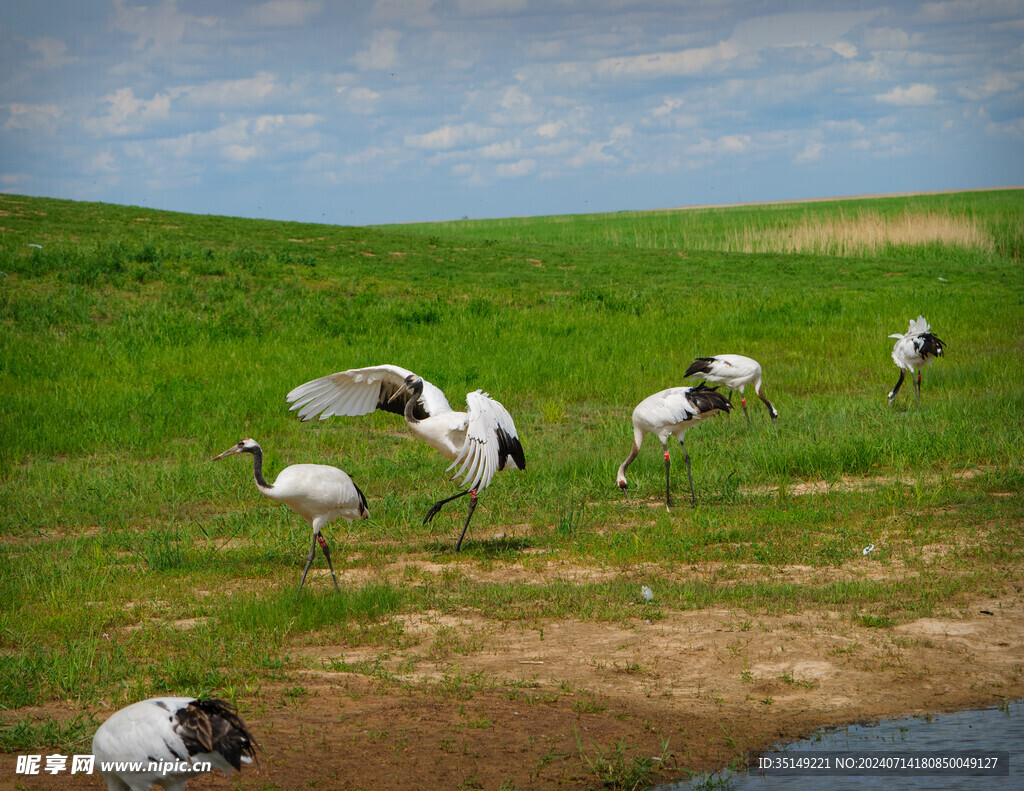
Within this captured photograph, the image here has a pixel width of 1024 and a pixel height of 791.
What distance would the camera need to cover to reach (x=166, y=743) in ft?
13.1

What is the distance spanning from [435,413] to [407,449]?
3.22 m

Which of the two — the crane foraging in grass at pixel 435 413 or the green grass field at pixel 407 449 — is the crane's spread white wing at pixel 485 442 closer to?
the crane foraging in grass at pixel 435 413

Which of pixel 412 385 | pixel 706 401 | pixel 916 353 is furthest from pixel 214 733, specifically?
pixel 916 353

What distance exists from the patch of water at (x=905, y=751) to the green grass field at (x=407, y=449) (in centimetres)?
126

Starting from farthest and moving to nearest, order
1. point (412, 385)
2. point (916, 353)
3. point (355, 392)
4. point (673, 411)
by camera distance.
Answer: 1. point (916, 353)
2. point (673, 411)
3. point (355, 392)
4. point (412, 385)

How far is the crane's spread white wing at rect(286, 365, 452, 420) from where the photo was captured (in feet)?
30.3

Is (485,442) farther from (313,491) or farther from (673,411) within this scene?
(673,411)

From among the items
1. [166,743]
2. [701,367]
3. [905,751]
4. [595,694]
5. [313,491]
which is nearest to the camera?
[166,743]

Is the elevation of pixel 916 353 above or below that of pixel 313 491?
above

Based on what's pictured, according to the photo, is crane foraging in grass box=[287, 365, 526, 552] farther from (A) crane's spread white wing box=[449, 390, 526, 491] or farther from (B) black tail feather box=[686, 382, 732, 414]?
(B) black tail feather box=[686, 382, 732, 414]

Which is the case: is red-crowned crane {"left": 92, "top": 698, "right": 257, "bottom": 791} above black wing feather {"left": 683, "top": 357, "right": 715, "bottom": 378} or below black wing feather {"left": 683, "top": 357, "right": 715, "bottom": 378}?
below

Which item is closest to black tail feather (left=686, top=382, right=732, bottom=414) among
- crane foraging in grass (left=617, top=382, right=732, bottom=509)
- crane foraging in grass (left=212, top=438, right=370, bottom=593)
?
crane foraging in grass (left=617, top=382, right=732, bottom=509)

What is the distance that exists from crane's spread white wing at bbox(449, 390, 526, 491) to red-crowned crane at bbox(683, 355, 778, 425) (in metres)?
5.21

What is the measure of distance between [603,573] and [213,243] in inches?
813
